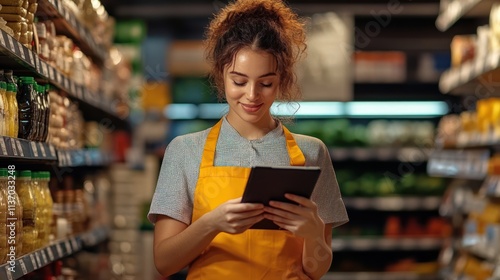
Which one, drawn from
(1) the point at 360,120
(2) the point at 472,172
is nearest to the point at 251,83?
(2) the point at 472,172

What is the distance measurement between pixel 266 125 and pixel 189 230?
43cm

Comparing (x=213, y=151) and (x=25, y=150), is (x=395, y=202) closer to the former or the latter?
(x=25, y=150)

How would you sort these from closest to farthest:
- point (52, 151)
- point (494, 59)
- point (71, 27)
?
point (52, 151) < point (71, 27) < point (494, 59)

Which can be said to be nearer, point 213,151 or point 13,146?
point 213,151

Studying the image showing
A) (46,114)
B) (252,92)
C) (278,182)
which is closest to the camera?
(278,182)

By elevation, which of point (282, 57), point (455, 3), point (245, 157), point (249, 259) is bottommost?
point (249, 259)

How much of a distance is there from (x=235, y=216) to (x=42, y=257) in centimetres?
142

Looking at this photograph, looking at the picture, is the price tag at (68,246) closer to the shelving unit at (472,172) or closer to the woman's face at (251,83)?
the woman's face at (251,83)

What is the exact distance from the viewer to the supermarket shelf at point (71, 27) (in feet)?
13.5

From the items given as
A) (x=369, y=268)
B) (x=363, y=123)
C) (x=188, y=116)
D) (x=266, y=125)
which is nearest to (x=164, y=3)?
(x=188, y=116)

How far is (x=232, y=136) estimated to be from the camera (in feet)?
9.26

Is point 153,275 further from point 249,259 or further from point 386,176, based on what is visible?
point 249,259

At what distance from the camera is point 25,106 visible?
3.49 m

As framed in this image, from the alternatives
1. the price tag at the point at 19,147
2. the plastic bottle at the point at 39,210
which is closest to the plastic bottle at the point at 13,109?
the price tag at the point at 19,147
